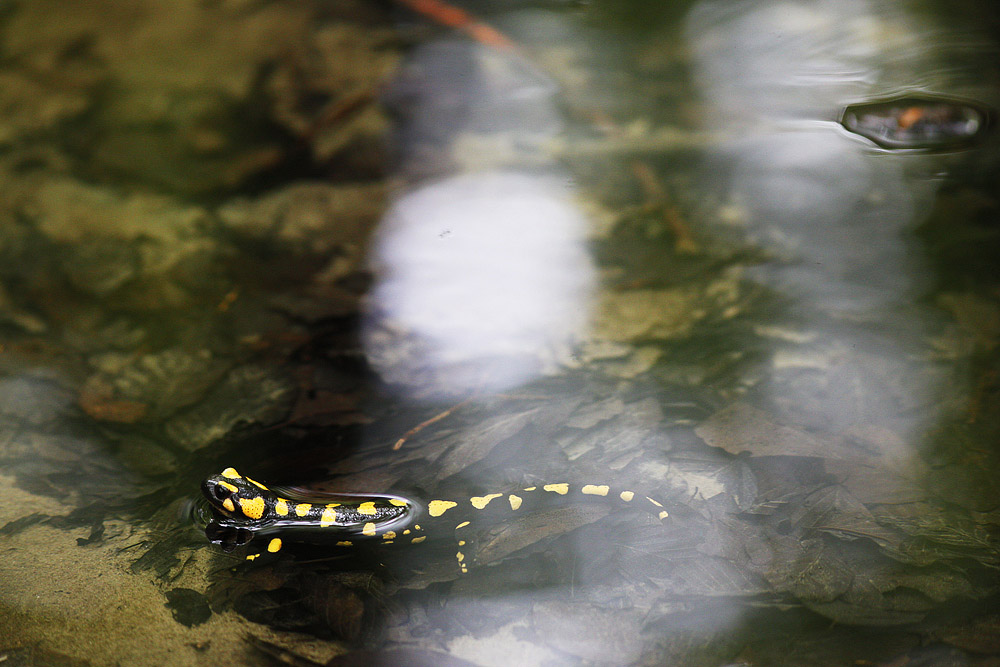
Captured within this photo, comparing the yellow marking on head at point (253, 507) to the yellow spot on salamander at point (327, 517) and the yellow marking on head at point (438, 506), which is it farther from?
the yellow marking on head at point (438, 506)

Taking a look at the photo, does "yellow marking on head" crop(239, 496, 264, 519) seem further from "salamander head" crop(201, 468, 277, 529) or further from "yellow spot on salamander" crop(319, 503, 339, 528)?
"yellow spot on salamander" crop(319, 503, 339, 528)

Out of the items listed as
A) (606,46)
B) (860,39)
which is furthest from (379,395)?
(860,39)

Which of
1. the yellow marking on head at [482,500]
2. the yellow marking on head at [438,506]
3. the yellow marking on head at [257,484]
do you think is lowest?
the yellow marking on head at [438,506]

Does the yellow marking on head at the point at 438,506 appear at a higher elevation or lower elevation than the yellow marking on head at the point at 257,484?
lower

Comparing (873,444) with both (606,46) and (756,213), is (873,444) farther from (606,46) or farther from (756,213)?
(606,46)

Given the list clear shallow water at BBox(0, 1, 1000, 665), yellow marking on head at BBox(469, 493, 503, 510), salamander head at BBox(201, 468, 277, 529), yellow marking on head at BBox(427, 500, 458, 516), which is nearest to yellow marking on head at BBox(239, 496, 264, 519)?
salamander head at BBox(201, 468, 277, 529)

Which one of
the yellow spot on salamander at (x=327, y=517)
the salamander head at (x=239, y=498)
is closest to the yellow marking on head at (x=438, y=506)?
the yellow spot on salamander at (x=327, y=517)

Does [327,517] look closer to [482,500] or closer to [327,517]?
[327,517]

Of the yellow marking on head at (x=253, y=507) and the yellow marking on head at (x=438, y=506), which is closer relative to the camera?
the yellow marking on head at (x=253, y=507)
